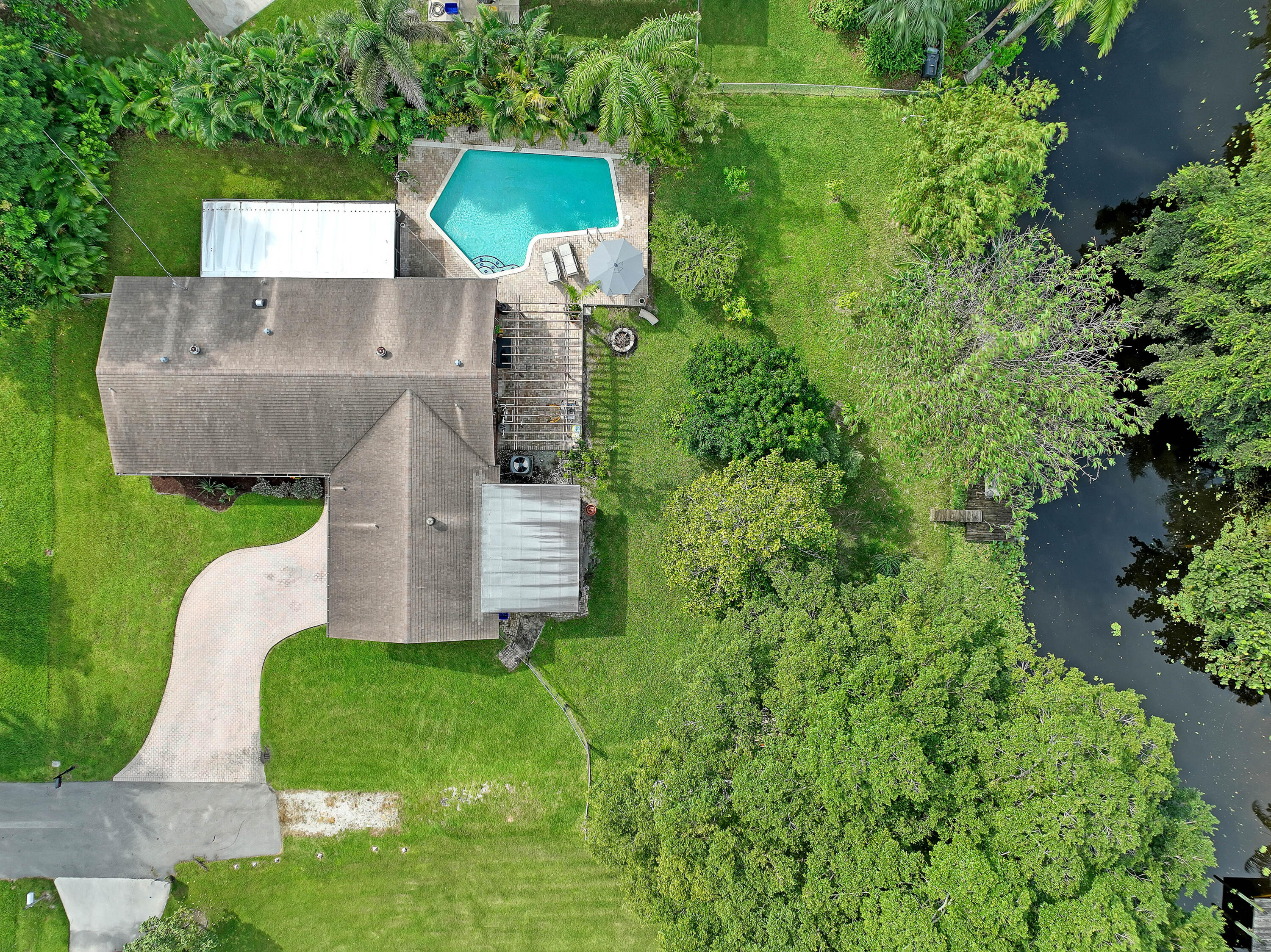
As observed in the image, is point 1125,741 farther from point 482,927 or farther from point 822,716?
point 482,927

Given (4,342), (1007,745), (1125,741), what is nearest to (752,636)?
(1007,745)

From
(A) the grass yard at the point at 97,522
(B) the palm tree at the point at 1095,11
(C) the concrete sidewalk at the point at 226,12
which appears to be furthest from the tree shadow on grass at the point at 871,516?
(C) the concrete sidewalk at the point at 226,12

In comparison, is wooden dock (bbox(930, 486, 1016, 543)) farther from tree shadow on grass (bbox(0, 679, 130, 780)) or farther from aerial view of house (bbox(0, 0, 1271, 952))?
tree shadow on grass (bbox(0, 679, 130, 780))

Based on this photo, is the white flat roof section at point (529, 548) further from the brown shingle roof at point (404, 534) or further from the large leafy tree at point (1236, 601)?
the large leafy tree at point (1236, 601)

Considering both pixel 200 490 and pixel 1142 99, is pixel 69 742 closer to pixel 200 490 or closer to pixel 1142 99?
pixel 200 490

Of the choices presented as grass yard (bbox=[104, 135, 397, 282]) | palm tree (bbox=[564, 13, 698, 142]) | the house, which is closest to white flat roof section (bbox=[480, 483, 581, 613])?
the house

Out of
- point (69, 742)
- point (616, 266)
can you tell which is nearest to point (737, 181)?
point (616, 266)
